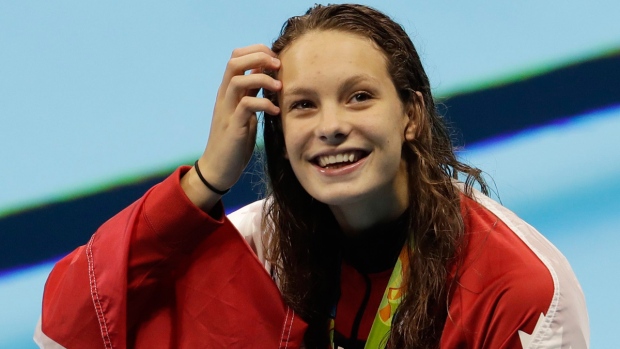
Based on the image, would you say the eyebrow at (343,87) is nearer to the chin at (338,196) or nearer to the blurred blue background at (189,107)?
the chin at (338,196)

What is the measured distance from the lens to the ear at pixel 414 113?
136 centimetres

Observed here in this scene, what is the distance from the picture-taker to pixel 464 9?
2359mm

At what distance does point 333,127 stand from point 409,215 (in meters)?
0.20

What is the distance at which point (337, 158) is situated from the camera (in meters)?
1.28

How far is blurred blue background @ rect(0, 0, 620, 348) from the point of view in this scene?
222 centimetres

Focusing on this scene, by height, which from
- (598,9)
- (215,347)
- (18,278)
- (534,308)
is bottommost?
(18,278)

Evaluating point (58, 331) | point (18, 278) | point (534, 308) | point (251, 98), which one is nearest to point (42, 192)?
point (18, 278)

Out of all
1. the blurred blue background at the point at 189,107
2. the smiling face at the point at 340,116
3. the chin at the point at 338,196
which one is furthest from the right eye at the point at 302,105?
the blurred blue background at the point at 189,107

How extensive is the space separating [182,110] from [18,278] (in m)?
0.57

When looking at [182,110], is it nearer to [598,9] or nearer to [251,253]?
[251,253]

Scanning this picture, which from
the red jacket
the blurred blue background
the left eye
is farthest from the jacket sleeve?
the blurred blue background

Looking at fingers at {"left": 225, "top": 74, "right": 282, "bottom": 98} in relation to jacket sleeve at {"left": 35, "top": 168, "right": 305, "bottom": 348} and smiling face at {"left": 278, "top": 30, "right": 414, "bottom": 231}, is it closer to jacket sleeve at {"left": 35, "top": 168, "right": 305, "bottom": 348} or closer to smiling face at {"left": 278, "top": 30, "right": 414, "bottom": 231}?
smiling face at {"left": 278, "top": 30, "right": 414, "bottom": 231}

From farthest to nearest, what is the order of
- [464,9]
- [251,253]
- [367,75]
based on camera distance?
[464,9] < [251,253] < [367,75]

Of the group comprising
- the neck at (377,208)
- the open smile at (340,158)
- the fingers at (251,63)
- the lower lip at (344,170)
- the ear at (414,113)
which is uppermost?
the fingers at (251,63)
